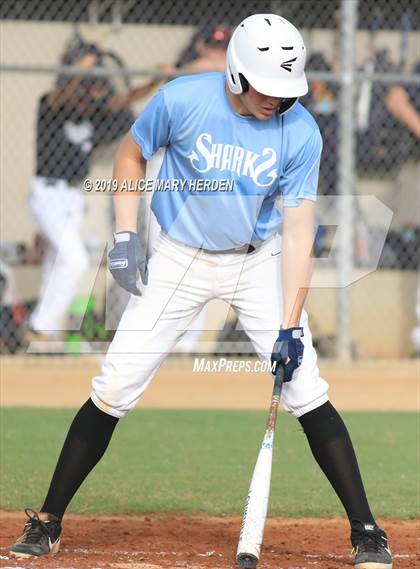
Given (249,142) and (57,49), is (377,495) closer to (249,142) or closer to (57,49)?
(249,142)

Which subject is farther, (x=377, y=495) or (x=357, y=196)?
(x=357, y=196)

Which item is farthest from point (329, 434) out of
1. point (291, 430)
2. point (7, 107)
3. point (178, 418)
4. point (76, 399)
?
point (7, 107)

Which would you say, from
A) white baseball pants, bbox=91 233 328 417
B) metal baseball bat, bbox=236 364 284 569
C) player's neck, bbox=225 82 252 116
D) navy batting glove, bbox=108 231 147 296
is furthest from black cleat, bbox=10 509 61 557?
player's neck, bbox=225 82 252 116

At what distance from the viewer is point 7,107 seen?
12070 mm

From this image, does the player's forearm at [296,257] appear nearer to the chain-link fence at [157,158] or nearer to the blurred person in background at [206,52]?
the chain-link fence at [157,158]

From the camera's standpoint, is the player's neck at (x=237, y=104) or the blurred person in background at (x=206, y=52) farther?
the blurred person in background at (x=206, y=52)

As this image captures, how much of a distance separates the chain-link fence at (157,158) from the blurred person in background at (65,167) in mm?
14

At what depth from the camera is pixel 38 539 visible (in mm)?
4875

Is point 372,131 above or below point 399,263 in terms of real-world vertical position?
above

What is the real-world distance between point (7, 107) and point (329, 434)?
311 inches

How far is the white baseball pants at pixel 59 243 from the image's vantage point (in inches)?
416

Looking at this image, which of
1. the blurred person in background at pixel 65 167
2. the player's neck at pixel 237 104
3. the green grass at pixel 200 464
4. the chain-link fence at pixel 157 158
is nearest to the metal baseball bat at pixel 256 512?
the player's neck at pixel 237 104

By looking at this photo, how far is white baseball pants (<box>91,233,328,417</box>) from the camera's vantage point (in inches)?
192

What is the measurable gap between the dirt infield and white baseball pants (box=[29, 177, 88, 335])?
4779 mm
